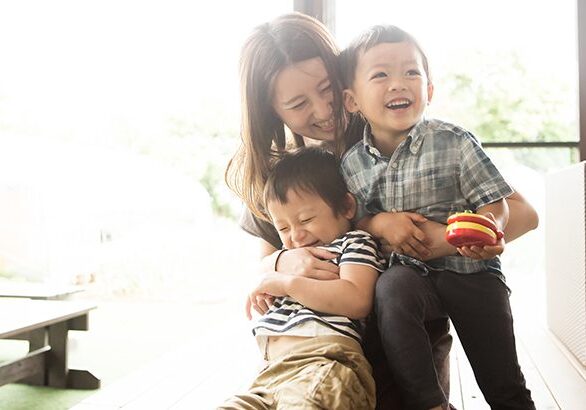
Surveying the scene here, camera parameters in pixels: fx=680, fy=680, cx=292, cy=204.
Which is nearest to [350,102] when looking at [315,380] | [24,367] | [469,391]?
[315,380]

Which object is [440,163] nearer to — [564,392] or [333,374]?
[333,374]

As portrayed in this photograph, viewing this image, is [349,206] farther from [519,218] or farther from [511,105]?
[511,105]

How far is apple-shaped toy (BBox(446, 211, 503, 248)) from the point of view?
43.6 inches

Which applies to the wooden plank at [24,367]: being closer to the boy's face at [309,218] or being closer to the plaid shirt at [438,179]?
the boy's face at [309,218]

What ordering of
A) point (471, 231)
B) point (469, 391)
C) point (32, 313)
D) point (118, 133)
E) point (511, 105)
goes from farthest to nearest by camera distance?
point (118, 133) → point (511, 105) → point (32, 313) → point (469, 391) → point (471, 231)

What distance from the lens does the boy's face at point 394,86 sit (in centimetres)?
139

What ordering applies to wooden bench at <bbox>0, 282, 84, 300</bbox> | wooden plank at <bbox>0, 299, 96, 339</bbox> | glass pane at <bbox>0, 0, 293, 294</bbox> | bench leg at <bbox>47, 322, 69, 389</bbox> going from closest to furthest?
wooden plank at <bbox>0, 299, 96, 339</bbox> → bench leg at <bbox>47, 322, 69, 389</bbox> → wooden bench at <bbox>0, 282, 84, 300</bbox> → glass pane at <bbox>0, 0, 293, 294</bbox>

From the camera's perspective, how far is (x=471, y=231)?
1105 millimetres

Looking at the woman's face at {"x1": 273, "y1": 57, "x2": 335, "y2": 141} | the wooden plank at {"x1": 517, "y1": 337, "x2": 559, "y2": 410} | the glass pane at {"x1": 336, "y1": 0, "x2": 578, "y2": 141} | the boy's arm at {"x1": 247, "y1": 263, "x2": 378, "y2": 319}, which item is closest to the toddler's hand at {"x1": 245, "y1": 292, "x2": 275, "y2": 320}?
the boy's arm at {"x1": 247, "y1": 263, "x2": 378, "y2": 319}

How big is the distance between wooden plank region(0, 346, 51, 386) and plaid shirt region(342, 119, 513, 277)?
1598mm

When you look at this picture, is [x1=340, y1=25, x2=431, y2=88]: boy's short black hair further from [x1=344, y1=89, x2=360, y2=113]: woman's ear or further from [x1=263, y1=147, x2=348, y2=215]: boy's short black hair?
[x1=263, y1=147, x2=348, y2=215]: boy's short black hair

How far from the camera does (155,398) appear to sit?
2254 millimetres

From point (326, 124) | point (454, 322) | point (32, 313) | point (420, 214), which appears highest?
point (326, 124)

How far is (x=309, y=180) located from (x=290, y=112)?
0.25 metres
